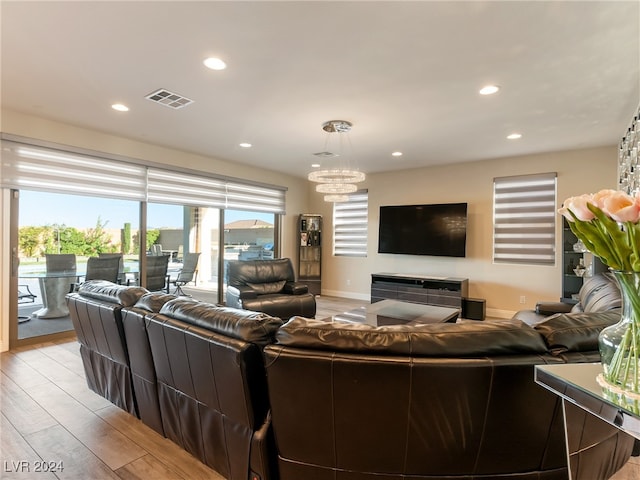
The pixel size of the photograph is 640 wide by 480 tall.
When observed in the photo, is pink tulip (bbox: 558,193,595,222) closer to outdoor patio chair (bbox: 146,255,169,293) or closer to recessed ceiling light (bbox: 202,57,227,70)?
recessed ceiling light (bbox: 202,57,227,70)

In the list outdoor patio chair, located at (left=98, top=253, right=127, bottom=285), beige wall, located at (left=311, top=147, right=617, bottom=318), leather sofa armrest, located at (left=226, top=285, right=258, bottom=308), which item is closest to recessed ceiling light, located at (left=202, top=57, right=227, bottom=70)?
leather sofa armrest, located at (left=226, top=285, right=258, bottom=308)

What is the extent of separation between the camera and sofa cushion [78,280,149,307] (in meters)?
2.16

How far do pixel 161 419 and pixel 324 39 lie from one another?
8.85 ft

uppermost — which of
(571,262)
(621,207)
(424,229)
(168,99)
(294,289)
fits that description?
(168,99)

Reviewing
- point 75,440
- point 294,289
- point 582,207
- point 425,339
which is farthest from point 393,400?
point 294,289

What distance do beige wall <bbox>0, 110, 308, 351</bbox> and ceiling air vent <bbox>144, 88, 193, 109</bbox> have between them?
1.61 m

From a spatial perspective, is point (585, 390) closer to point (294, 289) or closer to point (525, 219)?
point (294, 289)

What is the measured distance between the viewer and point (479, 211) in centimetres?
568

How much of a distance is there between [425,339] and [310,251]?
243 inches

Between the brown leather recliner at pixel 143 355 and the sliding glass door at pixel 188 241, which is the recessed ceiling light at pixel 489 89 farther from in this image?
the sliding glass door at pixel 188 241

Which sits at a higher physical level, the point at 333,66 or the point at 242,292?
the point at 333,66

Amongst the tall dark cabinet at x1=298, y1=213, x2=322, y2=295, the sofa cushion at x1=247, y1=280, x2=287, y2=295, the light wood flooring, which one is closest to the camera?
the light wood flooring

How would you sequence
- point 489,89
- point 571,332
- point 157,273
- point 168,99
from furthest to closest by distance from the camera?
point 157,273 < point 168,99 < point 489,89 < point 571,332

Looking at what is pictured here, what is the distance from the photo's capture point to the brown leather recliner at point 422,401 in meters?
1.23
